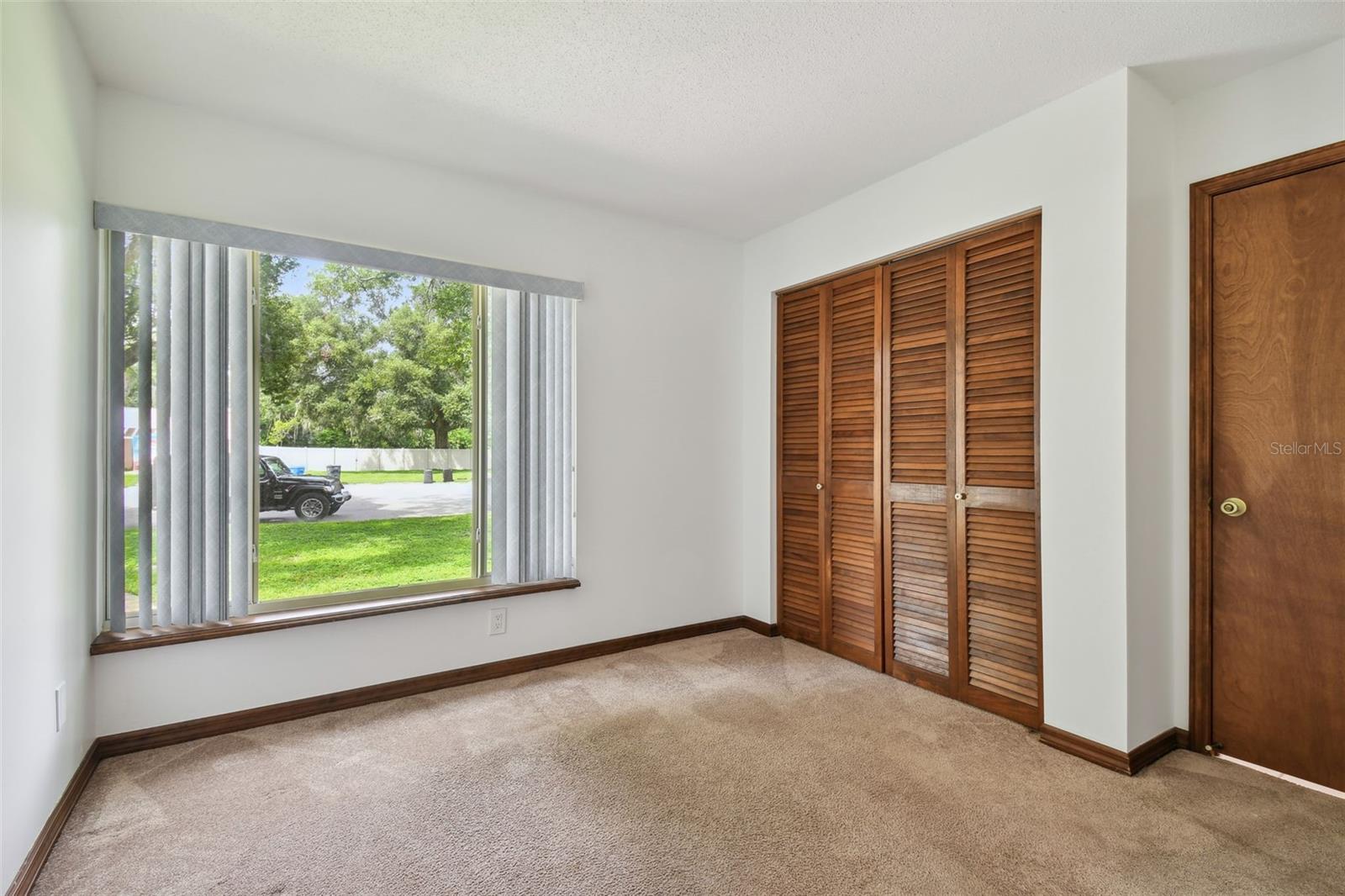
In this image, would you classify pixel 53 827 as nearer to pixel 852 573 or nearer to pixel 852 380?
pixel 852 573

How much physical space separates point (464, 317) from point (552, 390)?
22.5 inches

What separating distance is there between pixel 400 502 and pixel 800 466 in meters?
2.23

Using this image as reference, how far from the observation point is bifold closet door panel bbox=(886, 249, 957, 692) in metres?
2.94

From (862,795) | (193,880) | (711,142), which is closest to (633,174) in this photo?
(711,142)

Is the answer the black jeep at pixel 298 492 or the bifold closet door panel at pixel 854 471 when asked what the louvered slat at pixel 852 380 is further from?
the black jeep at pixel 298 492

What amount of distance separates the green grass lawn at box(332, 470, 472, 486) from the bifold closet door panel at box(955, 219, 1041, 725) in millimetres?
2483

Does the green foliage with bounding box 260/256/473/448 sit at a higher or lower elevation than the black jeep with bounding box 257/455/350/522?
higher


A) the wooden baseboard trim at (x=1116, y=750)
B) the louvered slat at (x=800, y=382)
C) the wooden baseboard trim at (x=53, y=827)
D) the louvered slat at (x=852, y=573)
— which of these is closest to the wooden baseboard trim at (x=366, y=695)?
the wooden baseboard trim at (x=53, y=827)

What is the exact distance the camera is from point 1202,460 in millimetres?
2398

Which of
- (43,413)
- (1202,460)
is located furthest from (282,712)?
(1202,460)

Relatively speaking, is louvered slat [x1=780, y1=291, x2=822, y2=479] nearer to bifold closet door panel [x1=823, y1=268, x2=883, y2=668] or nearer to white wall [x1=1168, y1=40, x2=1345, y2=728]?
bifold closet door panel [x1=823, y1=268, x2=883, y2=668]

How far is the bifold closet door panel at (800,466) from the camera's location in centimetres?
366

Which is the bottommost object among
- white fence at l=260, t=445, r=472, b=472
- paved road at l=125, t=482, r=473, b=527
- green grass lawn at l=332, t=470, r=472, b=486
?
paved road at l=125, t=482, r=473, b=527

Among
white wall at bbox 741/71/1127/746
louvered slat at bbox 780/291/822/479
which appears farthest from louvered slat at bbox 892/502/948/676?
louvered slat at bbox 780/291/822/479
